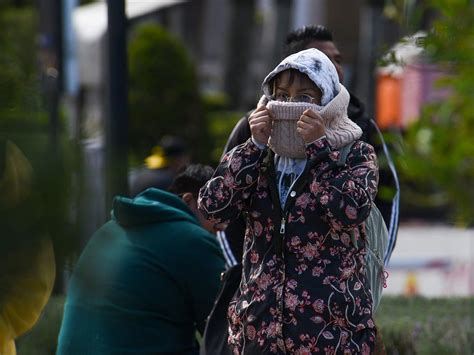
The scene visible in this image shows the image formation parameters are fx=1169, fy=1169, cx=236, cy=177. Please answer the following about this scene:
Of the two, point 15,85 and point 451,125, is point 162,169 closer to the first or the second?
point 451,125

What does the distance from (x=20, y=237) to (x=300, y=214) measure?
Answer: 1.42 m

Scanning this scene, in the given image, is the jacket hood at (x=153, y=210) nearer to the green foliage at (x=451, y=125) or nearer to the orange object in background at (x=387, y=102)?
the green foliage at (x=451, y=125)

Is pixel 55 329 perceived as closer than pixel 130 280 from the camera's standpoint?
Yes

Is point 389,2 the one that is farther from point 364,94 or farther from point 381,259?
point 364,94

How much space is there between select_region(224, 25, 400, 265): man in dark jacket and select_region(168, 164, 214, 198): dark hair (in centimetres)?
15

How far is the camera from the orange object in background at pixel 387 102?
68.0 ft

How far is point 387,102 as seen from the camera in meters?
21.3

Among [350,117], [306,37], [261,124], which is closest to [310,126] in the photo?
[261,124]

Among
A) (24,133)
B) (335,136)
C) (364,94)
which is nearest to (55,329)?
(335,136)

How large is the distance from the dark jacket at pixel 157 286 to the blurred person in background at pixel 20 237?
5.89ft

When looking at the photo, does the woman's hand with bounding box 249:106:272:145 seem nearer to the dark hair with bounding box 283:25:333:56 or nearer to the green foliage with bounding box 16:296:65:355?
the green foliage with bounding box 16:296:65:355

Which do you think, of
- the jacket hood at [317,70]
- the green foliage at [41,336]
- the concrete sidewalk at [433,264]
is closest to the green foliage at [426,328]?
the jacket hood at [317,70]

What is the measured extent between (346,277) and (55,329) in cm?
77

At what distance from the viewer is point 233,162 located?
316 centimetres
